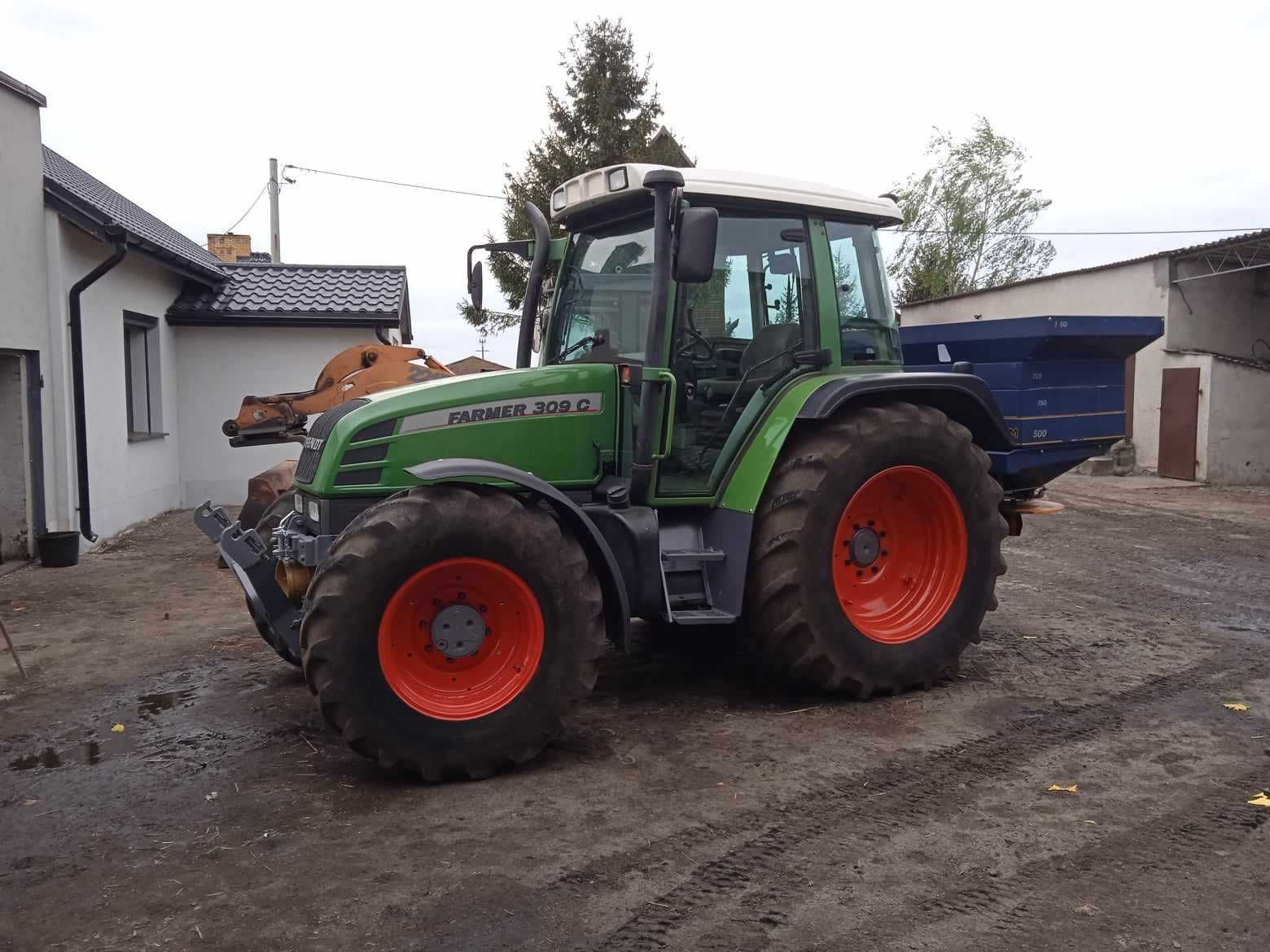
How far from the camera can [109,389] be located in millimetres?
10977

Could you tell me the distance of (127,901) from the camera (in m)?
3.23

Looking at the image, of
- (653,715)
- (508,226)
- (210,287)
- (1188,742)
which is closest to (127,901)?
(653,715)

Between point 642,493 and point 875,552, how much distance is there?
1312 mm

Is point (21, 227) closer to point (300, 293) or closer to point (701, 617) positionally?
point (300, 293)

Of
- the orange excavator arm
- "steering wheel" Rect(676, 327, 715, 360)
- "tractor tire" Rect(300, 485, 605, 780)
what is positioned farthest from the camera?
the orange excavator arm

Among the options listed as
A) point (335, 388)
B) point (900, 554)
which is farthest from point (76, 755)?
point (335, 388)

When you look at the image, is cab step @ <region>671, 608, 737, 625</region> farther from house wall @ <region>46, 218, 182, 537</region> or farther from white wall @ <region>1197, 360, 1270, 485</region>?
white wall @ <region>1197, 360, 1270, 485</region>

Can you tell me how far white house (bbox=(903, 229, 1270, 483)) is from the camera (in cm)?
1617

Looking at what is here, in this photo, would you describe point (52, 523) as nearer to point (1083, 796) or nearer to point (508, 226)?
point (1083, 796)

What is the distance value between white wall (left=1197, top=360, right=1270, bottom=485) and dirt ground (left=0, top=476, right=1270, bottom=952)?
11.0m

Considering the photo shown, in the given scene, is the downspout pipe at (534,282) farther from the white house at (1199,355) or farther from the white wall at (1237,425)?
the white wall at (1237,425)

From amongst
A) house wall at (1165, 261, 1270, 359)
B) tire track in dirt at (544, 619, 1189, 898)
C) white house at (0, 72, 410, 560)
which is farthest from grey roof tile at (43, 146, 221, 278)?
house wall at (1165, 261, 1270, 359)

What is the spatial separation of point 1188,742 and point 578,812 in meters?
2.68

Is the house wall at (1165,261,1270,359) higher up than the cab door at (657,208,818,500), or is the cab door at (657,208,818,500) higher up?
the house wall at (1165,261,1270,359)
